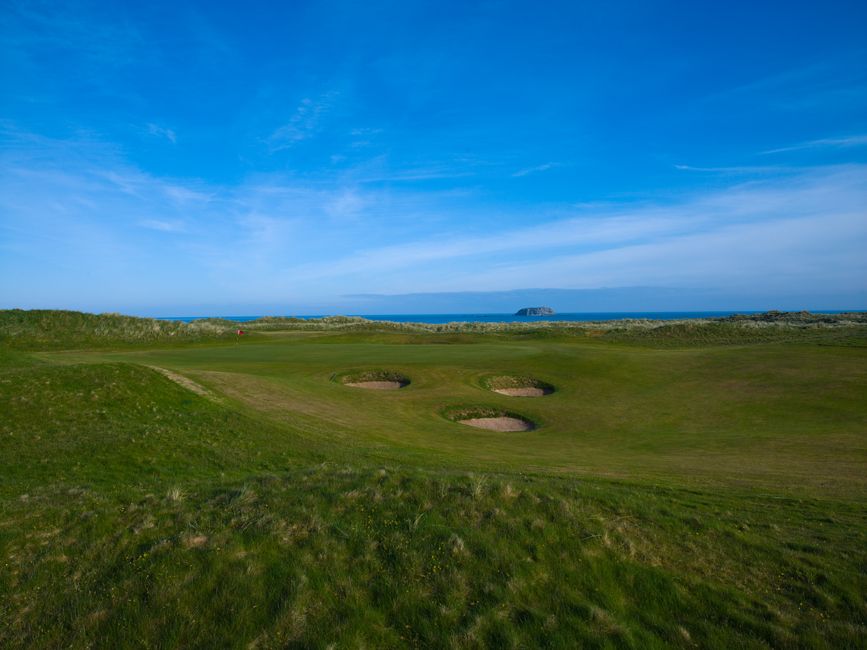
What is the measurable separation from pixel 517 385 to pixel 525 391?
759 millimetres

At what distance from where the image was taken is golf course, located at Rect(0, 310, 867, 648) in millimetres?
6070

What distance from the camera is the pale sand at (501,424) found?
85.2ft

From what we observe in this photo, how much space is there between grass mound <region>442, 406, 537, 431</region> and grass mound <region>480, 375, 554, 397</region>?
16.2ft

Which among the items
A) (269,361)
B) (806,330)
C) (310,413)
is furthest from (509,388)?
(806,330)

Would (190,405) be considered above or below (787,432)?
above

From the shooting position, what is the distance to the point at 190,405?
20375mm

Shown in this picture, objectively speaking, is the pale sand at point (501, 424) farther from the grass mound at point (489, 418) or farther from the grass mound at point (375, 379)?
the grass mound at point (375, 379)

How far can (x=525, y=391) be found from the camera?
3312cm

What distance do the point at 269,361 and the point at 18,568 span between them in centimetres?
3106

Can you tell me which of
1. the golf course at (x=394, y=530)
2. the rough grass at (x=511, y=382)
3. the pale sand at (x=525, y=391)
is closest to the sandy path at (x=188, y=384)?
the golf course at (x=394, y=530)

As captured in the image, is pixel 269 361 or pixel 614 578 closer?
pixel 614 578

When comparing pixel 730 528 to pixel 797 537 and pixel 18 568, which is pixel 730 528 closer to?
pixel 797 537

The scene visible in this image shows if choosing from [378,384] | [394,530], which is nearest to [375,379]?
[378,384]

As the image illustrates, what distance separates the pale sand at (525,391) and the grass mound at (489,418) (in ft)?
16.2
